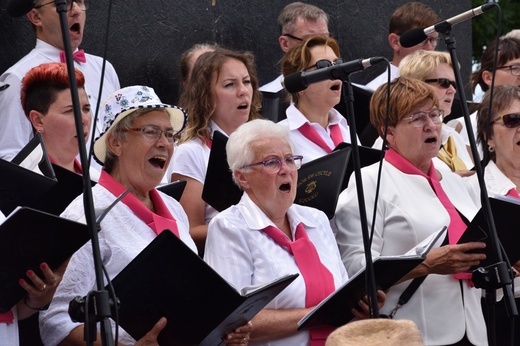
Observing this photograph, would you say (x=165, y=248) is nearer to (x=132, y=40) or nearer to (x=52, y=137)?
(x=52, y=137)

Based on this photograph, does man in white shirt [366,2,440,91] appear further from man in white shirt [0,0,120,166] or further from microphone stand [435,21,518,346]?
microphone stand [435,21,518,346]

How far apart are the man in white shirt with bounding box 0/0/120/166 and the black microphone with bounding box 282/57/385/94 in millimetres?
1438

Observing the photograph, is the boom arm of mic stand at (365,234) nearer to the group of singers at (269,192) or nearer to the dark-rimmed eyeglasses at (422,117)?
the group of singers at (269,192)

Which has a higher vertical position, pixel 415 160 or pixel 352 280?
pixel 415 160

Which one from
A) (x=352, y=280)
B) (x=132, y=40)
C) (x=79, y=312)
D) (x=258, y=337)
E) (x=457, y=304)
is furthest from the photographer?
(x=132, y=40)

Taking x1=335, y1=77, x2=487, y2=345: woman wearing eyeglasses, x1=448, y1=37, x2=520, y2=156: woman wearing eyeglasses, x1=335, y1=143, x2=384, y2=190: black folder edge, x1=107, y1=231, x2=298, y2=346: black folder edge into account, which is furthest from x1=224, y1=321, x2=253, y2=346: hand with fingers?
x1=448, y1=37, x2=520, y2=156: woman wearing eyeglasses

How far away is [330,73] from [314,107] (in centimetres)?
181

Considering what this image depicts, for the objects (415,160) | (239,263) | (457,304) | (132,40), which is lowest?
(457,304)

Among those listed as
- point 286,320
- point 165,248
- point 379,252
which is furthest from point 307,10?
point 165,248

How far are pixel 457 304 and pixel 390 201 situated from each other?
1.86 ft

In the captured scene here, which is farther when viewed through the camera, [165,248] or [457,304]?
[457,304]

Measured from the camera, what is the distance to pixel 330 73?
447 cm

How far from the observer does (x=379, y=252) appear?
5.11 m

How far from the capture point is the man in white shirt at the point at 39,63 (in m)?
5.64
